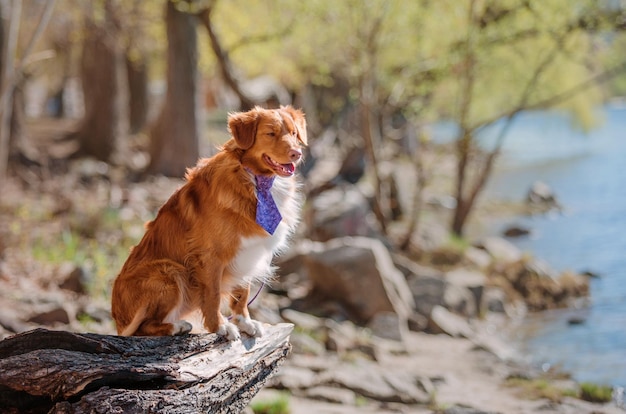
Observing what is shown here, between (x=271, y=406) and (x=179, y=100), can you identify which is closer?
(x=271, y=406)

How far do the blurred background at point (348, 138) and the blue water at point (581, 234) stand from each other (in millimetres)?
66

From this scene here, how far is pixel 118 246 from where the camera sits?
38.5 feet

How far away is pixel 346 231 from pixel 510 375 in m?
5.73

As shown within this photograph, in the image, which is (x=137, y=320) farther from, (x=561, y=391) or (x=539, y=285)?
(x=539, y=285)

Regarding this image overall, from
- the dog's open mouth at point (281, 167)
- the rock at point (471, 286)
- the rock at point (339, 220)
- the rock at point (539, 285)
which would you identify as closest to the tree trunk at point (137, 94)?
the rock at point (339, 220)

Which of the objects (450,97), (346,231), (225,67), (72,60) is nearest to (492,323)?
(346,231)

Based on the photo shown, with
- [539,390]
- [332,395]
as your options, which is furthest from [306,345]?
[539,390]

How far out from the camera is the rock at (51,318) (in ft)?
26.9

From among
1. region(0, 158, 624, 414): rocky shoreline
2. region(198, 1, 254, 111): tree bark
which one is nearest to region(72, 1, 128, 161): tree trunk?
region(0, 158, 624, 414): rocky shoreline

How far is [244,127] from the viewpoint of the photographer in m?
4.36

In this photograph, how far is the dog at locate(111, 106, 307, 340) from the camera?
4.39 meters

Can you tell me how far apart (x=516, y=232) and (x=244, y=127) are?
63.7 feet

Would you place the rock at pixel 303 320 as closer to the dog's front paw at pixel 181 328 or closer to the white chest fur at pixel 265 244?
the white chest fur at pixel 265 244

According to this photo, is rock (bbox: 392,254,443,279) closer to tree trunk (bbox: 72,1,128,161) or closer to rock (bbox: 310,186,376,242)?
rock (bbox: 310,186,376,242)
